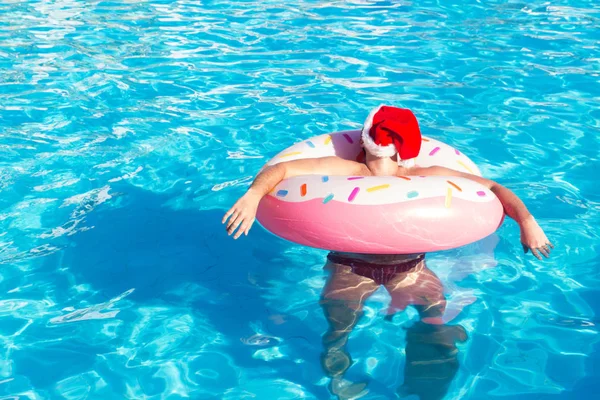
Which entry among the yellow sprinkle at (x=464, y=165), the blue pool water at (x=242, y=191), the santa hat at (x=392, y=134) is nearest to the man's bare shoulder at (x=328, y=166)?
the santa hat at (x=392, y=134)

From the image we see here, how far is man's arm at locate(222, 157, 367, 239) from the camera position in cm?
353

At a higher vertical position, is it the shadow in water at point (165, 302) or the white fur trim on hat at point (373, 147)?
the white fur trim on hat at point (373, 147)

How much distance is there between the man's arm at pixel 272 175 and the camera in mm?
3529

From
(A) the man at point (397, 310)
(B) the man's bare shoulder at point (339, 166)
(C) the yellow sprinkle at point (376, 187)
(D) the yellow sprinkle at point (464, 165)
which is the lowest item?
(A) the man at point (397, 310)

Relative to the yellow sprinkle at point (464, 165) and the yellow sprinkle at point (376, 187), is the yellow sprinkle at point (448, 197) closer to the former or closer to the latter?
the yellow sprinkle at point (376, 187)

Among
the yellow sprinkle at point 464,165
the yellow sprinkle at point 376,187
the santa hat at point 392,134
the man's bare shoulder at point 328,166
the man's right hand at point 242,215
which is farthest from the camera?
the yellow sprinkle at point 464,165

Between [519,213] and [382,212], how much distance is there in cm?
72

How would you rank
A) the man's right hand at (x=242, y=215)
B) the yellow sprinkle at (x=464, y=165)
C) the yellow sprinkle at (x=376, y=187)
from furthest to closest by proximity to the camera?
the yellow sprinkle at (x=464, y=165) → the yellow sprinkle at (x=376, y=187) → the man's right hand at (x=242, y=215)

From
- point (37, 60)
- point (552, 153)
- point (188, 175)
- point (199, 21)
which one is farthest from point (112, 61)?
point (552, 153)

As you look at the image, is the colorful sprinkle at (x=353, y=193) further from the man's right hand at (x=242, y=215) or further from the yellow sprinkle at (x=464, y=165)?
the yellow sprinkle at (x=464, y=165)

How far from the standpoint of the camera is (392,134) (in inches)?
153

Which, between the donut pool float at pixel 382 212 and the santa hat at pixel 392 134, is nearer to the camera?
the donut pool float at pixel 382 212

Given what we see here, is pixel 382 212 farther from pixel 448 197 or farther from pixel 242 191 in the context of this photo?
pixel 242 191

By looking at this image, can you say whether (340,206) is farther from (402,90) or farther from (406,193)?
(402,90)
